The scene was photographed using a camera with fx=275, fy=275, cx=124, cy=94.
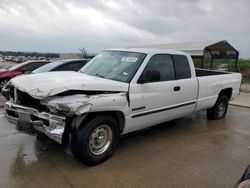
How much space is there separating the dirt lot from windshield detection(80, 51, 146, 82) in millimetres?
1346

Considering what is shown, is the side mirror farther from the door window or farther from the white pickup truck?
the door window

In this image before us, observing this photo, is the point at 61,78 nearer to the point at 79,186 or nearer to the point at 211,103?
the point at 79,186

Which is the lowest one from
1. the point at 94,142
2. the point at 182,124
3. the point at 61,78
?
the point at 182,124

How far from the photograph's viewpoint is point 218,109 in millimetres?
7320

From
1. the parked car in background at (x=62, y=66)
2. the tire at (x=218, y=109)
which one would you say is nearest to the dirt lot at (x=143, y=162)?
the tire at (x=218, y=109)

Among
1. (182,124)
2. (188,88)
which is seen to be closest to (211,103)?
(182,124)

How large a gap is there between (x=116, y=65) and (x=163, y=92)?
3.32 ft

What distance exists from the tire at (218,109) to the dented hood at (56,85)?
3617 mm

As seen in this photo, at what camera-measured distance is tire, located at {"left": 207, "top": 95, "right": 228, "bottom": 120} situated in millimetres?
7230

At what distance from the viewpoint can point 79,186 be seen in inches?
142

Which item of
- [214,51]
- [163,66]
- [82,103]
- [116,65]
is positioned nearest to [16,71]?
[116,65]

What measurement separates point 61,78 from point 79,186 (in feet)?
5.51

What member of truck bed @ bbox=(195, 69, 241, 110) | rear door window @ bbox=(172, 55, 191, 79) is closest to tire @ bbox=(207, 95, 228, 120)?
truck bed @ bbox=(195, 69, 241, 110)

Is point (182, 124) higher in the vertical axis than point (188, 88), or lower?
lower
